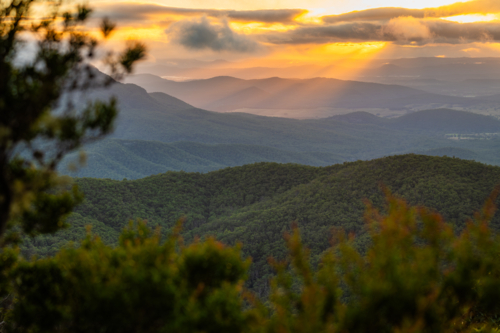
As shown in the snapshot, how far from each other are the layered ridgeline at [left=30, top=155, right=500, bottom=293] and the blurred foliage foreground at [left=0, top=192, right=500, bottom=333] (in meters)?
28.4

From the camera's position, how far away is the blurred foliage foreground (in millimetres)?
6738

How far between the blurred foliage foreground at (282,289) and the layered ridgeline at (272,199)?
1117 inches

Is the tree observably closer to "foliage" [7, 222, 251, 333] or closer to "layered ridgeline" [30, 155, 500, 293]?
"foliage" [7, 222, 251, 333]

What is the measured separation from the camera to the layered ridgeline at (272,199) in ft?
141

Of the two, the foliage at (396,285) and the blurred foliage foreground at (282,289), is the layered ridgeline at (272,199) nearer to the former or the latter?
the blurred foliage foreground at (282,289)

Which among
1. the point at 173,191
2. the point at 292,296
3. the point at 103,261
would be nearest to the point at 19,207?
the point at 103,261

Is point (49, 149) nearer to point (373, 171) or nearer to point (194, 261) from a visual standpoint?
point (194, 261)

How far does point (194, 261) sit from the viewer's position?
8.20 metres

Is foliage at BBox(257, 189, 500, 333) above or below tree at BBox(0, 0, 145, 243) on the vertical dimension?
below

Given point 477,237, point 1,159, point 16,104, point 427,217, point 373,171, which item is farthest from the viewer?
point 373,171

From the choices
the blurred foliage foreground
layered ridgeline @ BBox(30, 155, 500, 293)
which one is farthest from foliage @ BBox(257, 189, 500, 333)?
layered ridgeline @ BBox(30, 155, 500, 293)

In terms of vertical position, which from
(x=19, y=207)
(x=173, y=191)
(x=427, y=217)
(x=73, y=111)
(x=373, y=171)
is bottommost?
(x=173, y=191)

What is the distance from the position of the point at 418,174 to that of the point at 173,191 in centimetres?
4057

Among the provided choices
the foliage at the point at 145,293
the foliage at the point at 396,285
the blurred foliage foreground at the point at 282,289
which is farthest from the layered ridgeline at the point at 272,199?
the foliage at the point at 396,285
